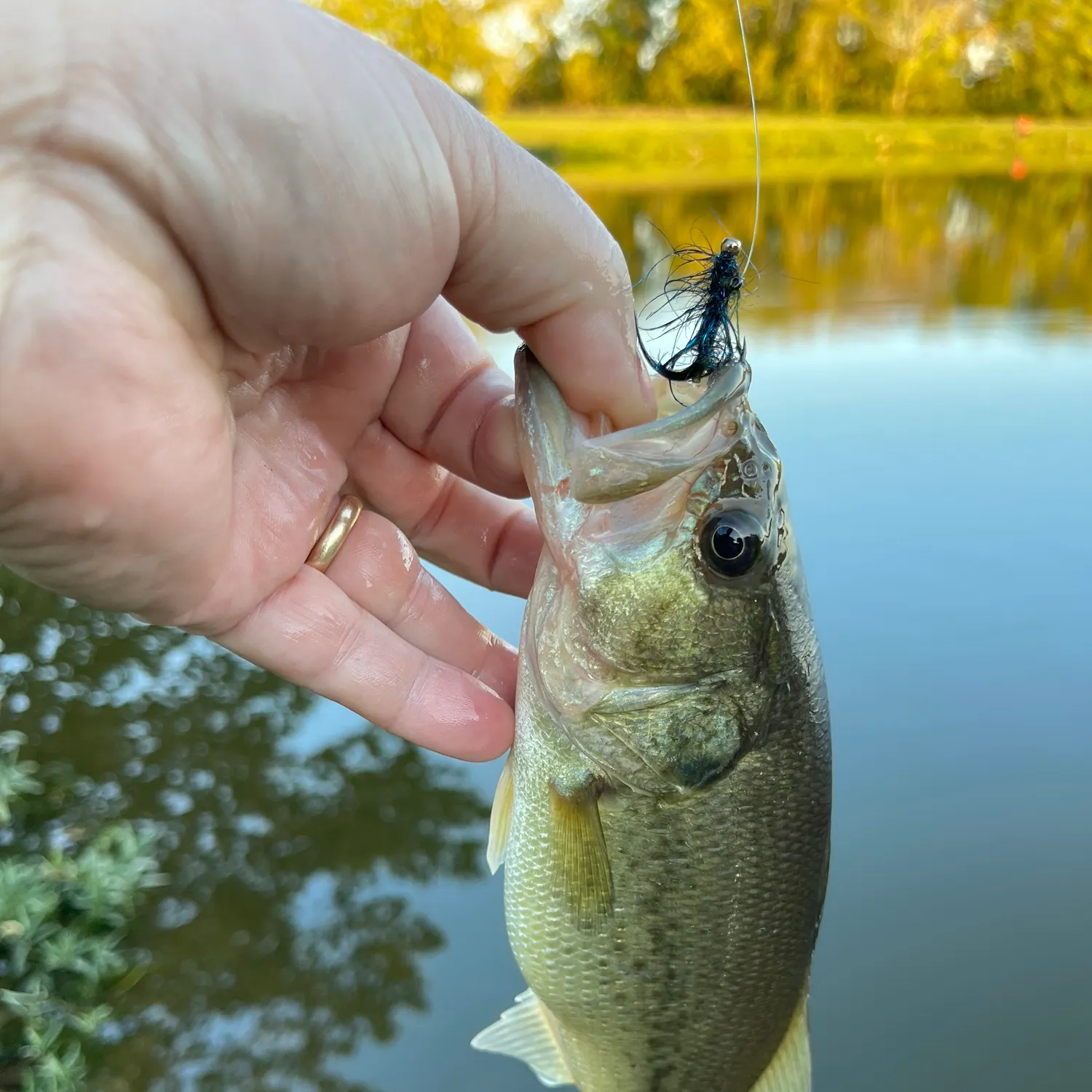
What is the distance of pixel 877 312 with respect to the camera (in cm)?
980

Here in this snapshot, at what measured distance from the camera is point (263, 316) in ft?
4.59

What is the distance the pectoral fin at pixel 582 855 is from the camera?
5.17 feet

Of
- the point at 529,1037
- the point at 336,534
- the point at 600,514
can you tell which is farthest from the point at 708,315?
the point at 529,1037

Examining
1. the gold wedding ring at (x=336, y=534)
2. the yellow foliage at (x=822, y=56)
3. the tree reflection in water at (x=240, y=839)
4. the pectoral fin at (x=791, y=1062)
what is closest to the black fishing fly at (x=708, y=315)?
the gold wedding ring at (x=336, y=534)

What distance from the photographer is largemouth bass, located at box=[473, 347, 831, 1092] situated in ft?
4.82

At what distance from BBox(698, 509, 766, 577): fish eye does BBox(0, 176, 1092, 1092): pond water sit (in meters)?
0.50

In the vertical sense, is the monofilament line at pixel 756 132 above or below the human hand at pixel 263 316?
above

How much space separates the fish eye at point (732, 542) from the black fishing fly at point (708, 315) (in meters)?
0.28

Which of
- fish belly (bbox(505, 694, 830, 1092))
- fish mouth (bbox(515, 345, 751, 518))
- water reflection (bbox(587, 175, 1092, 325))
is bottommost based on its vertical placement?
fish belly (bbox(505, 694, 830, 1092))

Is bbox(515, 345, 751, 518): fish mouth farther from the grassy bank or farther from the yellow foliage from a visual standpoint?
the yellow foliage

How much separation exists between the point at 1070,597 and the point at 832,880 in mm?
2422

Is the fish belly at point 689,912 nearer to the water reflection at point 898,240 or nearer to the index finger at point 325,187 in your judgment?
the index finger at point 325,187

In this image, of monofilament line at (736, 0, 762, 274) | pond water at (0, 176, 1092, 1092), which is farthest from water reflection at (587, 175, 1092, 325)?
monofilament line at (736, 0, 762, 274)

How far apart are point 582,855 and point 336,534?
0.88 metres
